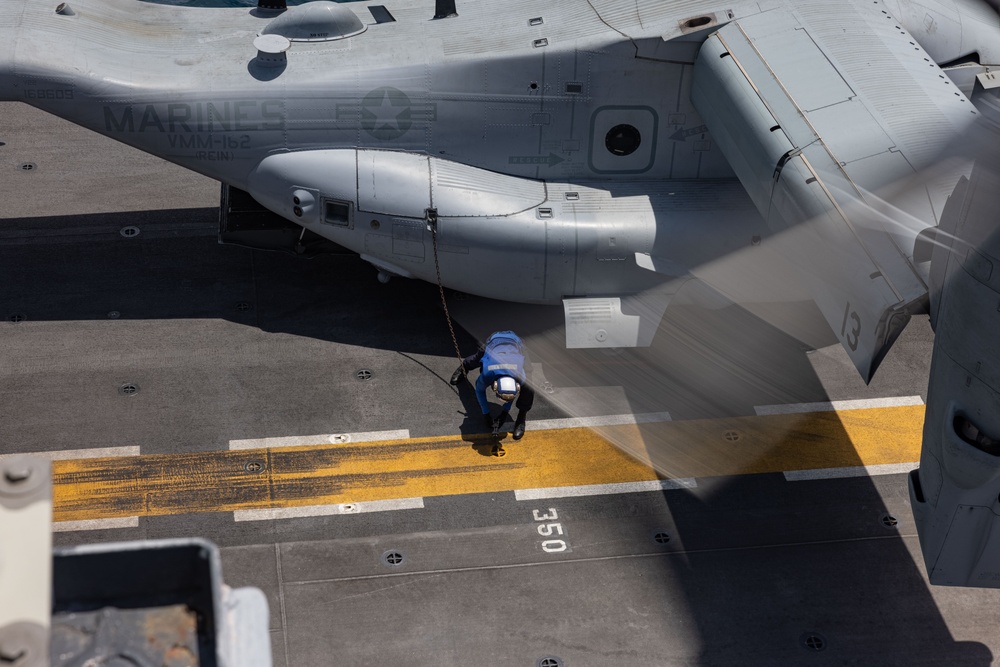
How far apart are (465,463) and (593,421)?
209 cm

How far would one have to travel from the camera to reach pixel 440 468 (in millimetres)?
15453

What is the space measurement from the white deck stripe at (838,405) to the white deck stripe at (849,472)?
4.02ft

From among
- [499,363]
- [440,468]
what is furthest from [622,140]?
[440,468]

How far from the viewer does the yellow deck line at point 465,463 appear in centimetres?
1483

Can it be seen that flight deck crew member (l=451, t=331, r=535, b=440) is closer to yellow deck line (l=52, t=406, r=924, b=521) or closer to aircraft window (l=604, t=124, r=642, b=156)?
yellow deck line (l=52, t=406, r=924, b=521)

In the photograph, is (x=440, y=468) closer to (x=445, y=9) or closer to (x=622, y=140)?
(x=622, y=140)

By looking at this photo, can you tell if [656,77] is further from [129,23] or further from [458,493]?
[129,23]

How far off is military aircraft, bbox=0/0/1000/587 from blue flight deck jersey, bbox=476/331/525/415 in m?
1.11

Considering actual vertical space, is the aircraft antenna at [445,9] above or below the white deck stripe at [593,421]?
above

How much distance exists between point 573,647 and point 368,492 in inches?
143

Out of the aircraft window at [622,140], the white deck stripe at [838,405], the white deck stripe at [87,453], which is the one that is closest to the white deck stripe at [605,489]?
the white deck stripe at [838,405]

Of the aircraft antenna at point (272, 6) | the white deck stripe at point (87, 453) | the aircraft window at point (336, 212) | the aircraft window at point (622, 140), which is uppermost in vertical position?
the aircraft antenna at point (272, 6)

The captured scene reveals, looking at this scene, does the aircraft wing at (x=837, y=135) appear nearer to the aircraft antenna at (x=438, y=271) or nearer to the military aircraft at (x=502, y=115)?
the military aircraft at (x=502, y=115)

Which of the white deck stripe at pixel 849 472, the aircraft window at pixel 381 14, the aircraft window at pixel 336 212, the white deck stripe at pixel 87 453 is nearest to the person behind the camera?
the white deck stripe at pixel 87 453
